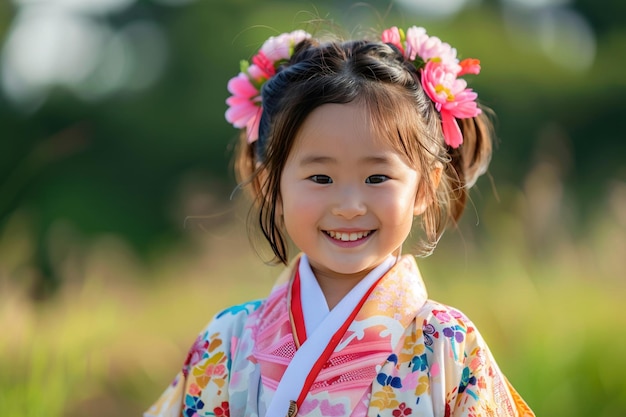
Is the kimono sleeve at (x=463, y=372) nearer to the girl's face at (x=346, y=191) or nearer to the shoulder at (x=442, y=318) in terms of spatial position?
the shoulder at (x=442, y=318)

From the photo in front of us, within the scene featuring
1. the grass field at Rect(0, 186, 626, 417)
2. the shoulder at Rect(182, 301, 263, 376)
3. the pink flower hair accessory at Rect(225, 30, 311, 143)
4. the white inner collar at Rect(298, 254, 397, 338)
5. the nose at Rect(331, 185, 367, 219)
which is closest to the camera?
the nose at Rect(331, 185, 367, 219)

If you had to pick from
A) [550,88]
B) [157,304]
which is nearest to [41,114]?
[157,304]

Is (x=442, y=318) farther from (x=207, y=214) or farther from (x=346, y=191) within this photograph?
(x=207, y=214)

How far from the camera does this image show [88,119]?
24.0 ft

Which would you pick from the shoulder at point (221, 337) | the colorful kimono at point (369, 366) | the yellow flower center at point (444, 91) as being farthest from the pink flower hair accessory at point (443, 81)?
the shoulder at point (221, 337)

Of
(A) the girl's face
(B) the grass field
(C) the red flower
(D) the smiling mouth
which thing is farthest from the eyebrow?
(B) the grass field

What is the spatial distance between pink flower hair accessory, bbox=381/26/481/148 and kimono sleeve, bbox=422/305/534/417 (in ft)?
1.58

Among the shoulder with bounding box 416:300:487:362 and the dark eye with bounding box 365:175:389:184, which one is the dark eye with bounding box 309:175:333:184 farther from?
the shoulder with bounding box 416:300:487:362

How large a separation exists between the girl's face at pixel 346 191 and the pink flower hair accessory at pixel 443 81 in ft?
0.80

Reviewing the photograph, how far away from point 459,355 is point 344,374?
27 centimetres

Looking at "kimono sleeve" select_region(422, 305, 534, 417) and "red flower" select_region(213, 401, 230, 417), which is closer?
"kimono sleeve" select_region(422, 305, 534, 417)

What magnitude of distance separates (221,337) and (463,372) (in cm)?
62

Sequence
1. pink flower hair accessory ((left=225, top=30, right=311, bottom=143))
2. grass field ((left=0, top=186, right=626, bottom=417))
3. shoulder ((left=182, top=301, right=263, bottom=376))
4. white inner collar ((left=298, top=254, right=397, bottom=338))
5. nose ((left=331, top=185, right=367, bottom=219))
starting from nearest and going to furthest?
nose ((left=331, top=185, right=367, bottom=219))
white inner collar ((left=298, top=254, right=397, bottom=338))
shoulder ((left=182, top=301, right=263, bottom=376))
pink flower hair accessory ((left=225, top=30, right=311, bottom=143))
grass field ((left=0, top=186, right=626, bottom=417))

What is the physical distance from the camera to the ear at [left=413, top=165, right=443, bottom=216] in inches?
87.7
